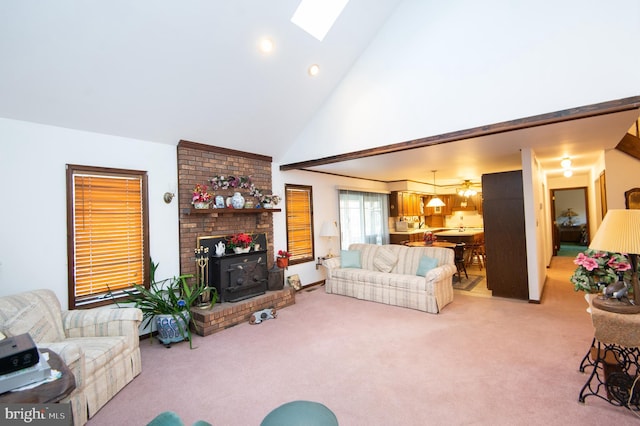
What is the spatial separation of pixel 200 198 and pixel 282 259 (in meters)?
1.81

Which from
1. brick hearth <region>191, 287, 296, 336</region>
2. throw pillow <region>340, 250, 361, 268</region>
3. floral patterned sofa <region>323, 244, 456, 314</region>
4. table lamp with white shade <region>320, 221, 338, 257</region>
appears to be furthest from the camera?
table lamp with white shade <region>320, 221, 338, 257</region>

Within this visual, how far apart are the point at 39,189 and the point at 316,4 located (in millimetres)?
3721

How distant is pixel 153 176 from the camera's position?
13.3 ft

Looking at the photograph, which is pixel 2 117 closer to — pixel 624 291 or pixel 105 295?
pixel 105 295

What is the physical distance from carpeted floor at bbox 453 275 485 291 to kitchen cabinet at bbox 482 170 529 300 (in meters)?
0.67

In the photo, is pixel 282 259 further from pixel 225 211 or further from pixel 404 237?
pixel 404 237

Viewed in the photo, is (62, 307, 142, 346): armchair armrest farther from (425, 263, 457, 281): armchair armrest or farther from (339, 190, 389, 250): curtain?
(339, 190, 389, 250): curtain

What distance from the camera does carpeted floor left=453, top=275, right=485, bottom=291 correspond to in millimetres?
5931

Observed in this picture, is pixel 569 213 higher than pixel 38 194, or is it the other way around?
pixel 38 194

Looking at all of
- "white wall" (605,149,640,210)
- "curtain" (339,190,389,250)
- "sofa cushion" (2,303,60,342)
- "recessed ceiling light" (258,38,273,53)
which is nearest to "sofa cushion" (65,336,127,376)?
"sofa cushion" (2,303,60,342)

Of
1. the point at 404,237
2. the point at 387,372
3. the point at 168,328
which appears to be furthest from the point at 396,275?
the point at 404,237

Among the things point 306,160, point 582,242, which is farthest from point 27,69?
point 582,242

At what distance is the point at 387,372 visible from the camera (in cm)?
285

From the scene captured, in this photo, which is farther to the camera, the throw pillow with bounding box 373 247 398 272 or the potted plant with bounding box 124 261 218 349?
the throw pillow with bounding box 373 247 398 272
